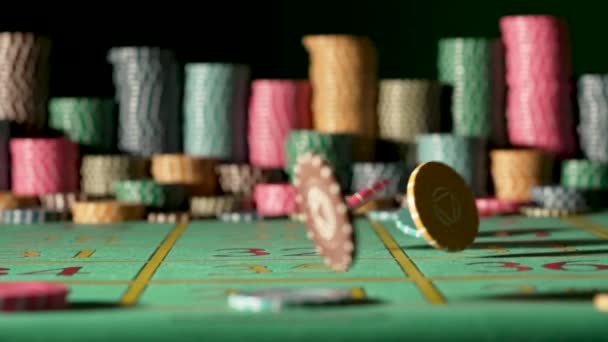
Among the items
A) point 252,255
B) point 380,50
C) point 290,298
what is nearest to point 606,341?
point 290,298

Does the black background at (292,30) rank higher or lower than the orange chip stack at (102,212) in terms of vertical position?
higher

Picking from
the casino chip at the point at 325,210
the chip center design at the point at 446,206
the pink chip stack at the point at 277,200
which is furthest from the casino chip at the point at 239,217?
the casino chip at the point at 325,210

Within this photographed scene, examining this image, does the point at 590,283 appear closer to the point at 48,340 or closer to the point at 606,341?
the point at 606,341

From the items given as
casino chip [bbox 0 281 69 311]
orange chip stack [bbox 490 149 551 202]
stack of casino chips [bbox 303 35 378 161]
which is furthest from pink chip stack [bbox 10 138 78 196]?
casino chip [bbox 0 281 69 311]

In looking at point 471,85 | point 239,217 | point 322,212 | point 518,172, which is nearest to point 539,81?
point 471,85

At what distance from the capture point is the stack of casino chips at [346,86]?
513 inches

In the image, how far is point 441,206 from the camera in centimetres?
800

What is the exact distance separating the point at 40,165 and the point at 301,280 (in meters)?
5.96

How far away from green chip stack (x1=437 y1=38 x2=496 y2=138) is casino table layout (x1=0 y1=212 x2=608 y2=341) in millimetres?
1910

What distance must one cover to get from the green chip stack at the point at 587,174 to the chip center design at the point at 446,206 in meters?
5.00

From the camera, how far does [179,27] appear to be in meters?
14.7

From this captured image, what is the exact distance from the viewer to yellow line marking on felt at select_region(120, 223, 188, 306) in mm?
6441

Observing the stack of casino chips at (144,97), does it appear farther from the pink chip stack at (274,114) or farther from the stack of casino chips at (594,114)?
the stack of casino chips at (594,114)

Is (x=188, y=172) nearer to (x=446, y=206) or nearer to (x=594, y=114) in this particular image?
(x=594, y=114)
